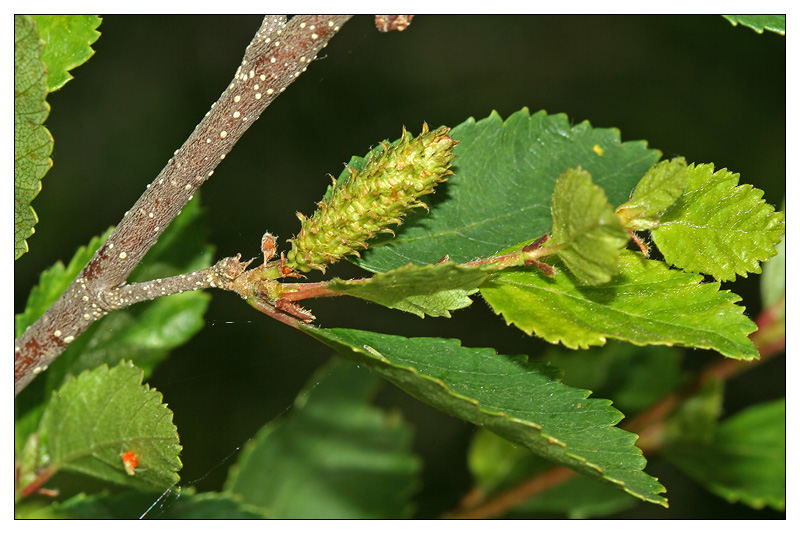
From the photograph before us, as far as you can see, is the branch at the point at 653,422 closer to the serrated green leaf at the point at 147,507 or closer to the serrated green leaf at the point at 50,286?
the serrated green leaf at the point at 147,507

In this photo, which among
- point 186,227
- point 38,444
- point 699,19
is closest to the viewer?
point 38,444

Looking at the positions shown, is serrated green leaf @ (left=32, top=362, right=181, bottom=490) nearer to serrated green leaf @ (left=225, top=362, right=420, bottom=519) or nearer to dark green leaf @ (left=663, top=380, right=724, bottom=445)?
serrated green leaf @ (left=225, top=362, right=420, bottom=519)

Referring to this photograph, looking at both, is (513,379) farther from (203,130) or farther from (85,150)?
(85,150)

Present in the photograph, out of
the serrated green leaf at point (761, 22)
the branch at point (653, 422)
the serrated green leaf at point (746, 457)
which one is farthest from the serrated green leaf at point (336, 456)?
the serrated green leaf at point (761, 22)

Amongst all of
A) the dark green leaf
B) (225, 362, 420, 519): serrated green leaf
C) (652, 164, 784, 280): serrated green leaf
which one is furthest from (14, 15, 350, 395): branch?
the dark green leaf

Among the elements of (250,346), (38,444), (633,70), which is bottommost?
(38,444)

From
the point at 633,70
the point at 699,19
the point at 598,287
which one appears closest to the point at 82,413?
the point at 598,287

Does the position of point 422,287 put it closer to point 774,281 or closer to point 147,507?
point 147,507
